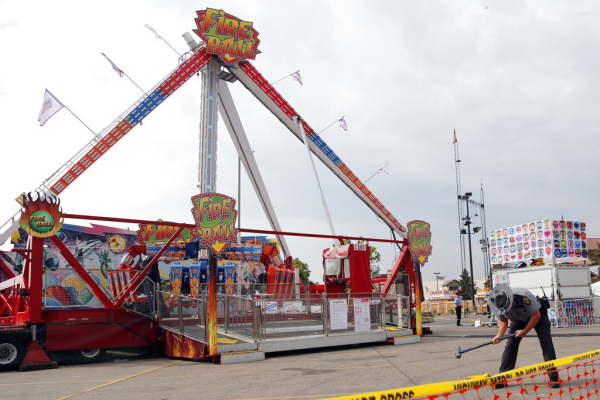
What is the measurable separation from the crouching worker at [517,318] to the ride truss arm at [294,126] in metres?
14.8

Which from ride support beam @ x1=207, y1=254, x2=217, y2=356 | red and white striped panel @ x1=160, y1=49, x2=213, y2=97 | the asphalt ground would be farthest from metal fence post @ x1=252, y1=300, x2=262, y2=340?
red and white striped panel @ x1=160, y1=49, x2=213, y2=97

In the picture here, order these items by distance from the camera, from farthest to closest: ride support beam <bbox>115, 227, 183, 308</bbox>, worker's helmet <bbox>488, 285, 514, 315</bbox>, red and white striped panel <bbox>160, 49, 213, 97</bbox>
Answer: red and white striped panel <bbox>160, 49, 213, 97</bbox>, ride support beam <bbox>115, 227, 183, 308</bbox>, worker's helmet <bbox>488, 285, 514, 315</bbox>

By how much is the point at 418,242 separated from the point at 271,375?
438 inches

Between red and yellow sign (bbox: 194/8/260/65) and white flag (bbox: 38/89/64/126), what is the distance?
23.7 ft

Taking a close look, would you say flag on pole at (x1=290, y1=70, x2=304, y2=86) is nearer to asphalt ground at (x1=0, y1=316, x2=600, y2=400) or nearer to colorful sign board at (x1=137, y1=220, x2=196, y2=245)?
colorful sign board at (x1=137, y1=220, x2=196, y2=245)

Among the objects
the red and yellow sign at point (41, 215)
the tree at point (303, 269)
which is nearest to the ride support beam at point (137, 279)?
the red and yellow sign at point (41, 215)

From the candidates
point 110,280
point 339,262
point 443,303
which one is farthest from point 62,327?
point 443,303

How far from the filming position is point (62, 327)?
1395 cm

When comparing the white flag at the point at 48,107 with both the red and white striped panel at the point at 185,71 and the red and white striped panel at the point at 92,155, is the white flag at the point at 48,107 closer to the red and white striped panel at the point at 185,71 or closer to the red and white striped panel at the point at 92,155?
the red and white striped panel at the point at 92,155

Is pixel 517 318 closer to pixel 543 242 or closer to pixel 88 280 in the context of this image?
pixel 88 280

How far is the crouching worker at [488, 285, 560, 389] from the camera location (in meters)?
7.61

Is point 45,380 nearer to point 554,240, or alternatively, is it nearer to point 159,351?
point 159,351

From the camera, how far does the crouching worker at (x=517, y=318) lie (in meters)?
7.61

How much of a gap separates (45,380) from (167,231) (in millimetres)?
12190
